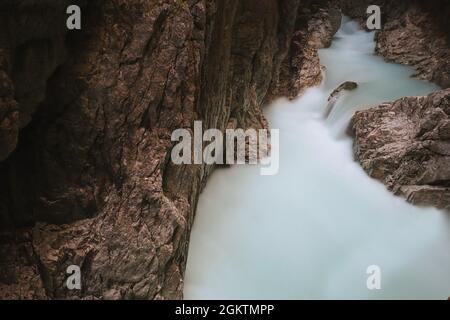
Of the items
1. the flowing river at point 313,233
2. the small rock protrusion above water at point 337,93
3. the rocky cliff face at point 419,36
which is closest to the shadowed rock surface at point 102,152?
the flowing river at point 313,233

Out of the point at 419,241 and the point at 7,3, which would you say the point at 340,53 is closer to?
the point at 419,241

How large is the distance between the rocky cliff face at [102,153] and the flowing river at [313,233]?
1864mm

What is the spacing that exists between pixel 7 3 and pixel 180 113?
108 inches

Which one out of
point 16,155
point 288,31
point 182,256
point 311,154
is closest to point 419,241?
point 311,154

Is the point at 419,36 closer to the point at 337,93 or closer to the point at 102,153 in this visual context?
the point at 337,93

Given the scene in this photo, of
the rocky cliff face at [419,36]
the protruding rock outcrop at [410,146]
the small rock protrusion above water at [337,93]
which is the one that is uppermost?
the rocky cliff face at [419,36]

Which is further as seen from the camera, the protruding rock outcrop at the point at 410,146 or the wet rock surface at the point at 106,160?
the protruding rock outcrop at the point at 410,146

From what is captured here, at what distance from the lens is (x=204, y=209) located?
895 centimetres

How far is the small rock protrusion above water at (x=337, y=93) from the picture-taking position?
493 inches

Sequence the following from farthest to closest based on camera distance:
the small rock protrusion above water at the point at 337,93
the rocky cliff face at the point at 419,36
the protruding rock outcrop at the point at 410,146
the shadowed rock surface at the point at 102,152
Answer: the rocky cliff face at the point at 419,36, the small rock protrusion above water at the point at 337,93, the protruding rock outcrop at the point at 410,146, the shadowed rock surface at the point at 102,152

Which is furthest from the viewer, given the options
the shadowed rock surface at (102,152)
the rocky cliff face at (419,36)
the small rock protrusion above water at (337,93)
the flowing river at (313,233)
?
the rocky cliff face at (419,36)

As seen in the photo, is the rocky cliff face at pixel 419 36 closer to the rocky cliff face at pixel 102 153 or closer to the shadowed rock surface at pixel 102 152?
the shadowed rock surface at pixel 102 152

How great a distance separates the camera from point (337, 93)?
12695 mm

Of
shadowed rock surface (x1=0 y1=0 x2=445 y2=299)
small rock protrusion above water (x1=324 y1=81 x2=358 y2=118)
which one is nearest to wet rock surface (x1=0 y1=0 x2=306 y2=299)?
shadowed rock surface (x1=0 y1=0 x2=445 y2=299)
